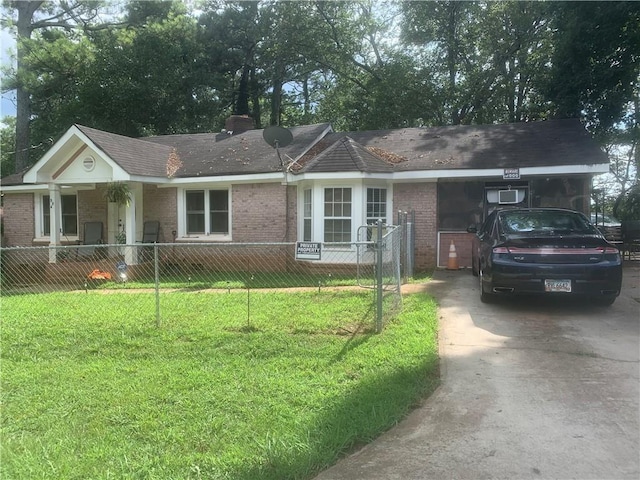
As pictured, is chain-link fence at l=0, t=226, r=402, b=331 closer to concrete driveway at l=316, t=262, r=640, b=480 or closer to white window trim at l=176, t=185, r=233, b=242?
white window trim at l=176, t=185, r=233, b=242

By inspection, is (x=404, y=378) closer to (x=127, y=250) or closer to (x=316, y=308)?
(x=316, y=308)

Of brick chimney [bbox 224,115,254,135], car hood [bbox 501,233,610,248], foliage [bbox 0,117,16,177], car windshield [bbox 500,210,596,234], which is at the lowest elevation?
car hood [bbox 501,233,610,248]

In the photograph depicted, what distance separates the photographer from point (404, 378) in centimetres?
465

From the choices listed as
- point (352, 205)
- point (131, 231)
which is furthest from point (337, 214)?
point (131, 231)

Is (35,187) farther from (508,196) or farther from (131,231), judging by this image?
(508,196)

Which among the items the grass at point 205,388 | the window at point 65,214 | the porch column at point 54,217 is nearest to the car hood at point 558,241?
the grass at point 205,388

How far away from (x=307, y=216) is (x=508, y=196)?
5.12m

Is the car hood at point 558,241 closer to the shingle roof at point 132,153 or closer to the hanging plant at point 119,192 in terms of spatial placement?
the shingle roof at point 132,153

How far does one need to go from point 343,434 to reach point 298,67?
28.6m

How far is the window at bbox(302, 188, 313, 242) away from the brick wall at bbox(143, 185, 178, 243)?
399 centimetres

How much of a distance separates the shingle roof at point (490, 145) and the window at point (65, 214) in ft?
28.3

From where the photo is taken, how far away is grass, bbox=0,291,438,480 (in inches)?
133

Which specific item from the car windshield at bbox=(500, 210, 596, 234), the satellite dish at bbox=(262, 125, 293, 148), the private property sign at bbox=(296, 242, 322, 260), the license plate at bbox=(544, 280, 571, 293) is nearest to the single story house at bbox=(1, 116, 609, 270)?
the satellite dish at bbox=(262, 125, 293, 148)

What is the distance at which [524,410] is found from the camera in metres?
3.97
